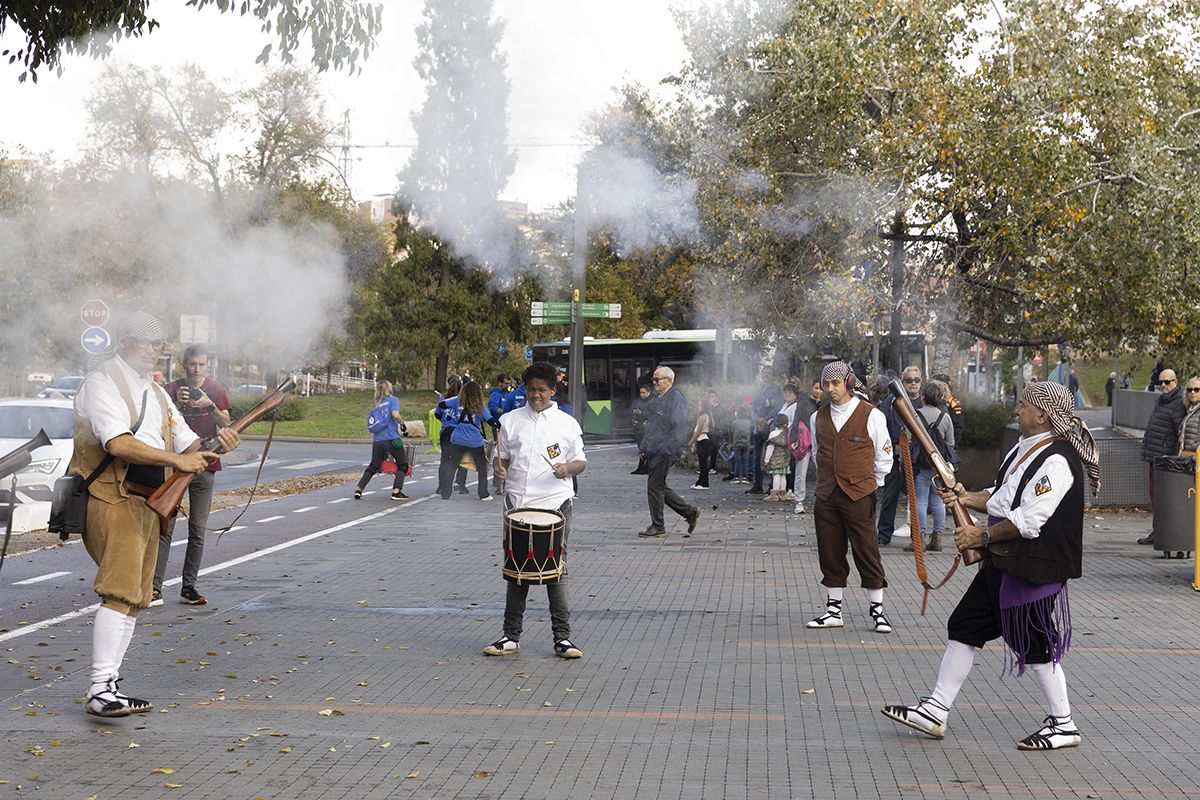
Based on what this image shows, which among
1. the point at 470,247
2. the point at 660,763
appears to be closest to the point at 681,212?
the point at 470,247

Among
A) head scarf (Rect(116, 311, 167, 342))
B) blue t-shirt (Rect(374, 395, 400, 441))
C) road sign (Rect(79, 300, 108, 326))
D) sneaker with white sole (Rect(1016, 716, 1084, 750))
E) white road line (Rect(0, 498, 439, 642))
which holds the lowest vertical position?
white road line (Rect(0, 498, 439, 642))

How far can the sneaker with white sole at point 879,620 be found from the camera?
9172 mm

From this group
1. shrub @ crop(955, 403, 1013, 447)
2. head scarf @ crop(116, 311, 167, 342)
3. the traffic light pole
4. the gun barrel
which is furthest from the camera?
the traffic light pole

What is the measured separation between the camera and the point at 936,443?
45.9 ft

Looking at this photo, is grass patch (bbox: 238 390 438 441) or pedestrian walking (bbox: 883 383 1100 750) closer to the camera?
pedestrian walking (bbox: 883 383 1100 750)

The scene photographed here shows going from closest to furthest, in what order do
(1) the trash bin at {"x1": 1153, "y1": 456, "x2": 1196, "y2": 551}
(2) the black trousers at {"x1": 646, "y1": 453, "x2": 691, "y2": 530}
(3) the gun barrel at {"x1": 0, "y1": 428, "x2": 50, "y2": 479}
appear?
(3) the gun barrel at {"x1": 0, "y1": 428, "x2": 50, "y2": 479}
(1) the trash bin at {"x1": 1153, "y1": 456, "x2": 1196, "y2": 551}
(2) the black trousers at {"x1": 646, "y1": 453, "x2": 691, "y2": 530}

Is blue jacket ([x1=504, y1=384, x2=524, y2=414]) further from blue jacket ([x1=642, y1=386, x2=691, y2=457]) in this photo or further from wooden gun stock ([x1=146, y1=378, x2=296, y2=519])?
wooden gun stock ([x1=146, y1=378, x2=296, y2=519])

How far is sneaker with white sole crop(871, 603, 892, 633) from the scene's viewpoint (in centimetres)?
917

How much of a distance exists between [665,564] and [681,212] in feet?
43.2

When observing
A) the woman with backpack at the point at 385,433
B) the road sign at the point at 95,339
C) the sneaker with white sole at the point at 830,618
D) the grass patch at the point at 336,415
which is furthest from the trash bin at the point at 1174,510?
the grass patch at the point at 336,415

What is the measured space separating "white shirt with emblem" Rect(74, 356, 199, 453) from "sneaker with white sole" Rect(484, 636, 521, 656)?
230cm

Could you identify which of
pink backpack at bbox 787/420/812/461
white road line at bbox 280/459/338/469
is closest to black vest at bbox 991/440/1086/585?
pink backpack at bbox 787/420/812/461

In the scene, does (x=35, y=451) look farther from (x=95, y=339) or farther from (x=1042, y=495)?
(x=1042, y=495)

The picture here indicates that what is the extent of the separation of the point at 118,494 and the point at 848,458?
4636mm
